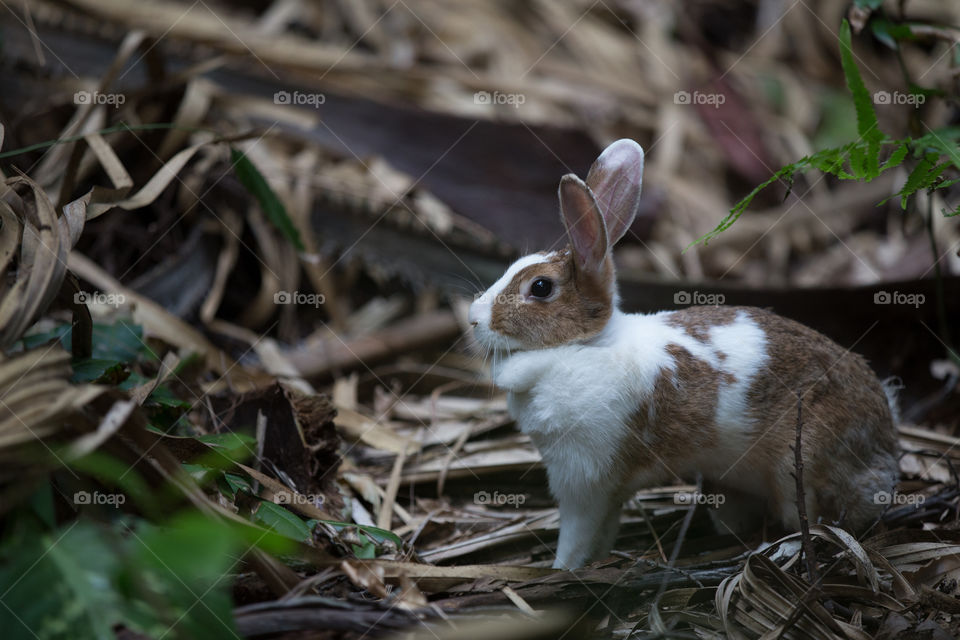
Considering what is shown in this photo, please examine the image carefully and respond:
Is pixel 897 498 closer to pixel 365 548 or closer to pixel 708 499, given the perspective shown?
pixel 708 499

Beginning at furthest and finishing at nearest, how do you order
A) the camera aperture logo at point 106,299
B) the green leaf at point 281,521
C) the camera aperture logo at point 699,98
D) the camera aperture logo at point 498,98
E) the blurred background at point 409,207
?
1. the camera aperture logo at point 699,98
2. the camera aperture logo at point 498,98
3. the camera aperture logo at point 106,299
4. the blurred background at point 409,207
5. the green leaf at point 281,521

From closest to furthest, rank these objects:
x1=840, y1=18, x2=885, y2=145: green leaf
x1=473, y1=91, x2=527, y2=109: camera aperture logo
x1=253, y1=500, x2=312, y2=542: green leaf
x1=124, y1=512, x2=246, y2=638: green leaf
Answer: x1=124, y1=512, x2=246, y2=638: green leaf, x1=253, y1=500, x2=312, y2=542: green leaf, x1=840, y1=18, x2=885, y2=145: green leaf, x1=473, y1=91, x2=527, y2=109: camera aperture logo

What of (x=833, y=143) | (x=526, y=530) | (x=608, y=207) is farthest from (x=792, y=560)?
(x=833, y=143)

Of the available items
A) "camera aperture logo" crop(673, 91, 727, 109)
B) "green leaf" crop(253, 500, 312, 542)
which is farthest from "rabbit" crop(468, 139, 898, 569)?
"camera aperture logo" crop(673, 91, 727, 109)

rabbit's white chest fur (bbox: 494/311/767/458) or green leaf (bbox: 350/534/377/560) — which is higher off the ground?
rabbit's white chest fur (bbox: 494/311/767/458)

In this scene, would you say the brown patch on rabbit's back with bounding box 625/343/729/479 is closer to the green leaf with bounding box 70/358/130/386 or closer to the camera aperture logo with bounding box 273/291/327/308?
the green leaf with bounding box 70/358/130/386

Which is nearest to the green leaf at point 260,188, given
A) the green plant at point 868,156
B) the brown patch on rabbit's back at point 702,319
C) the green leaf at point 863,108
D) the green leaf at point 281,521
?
the green leaf at point 281,521

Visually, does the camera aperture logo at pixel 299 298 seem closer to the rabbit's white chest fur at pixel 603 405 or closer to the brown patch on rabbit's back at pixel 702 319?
the rabbit's white chest fur at pixel 603 405
